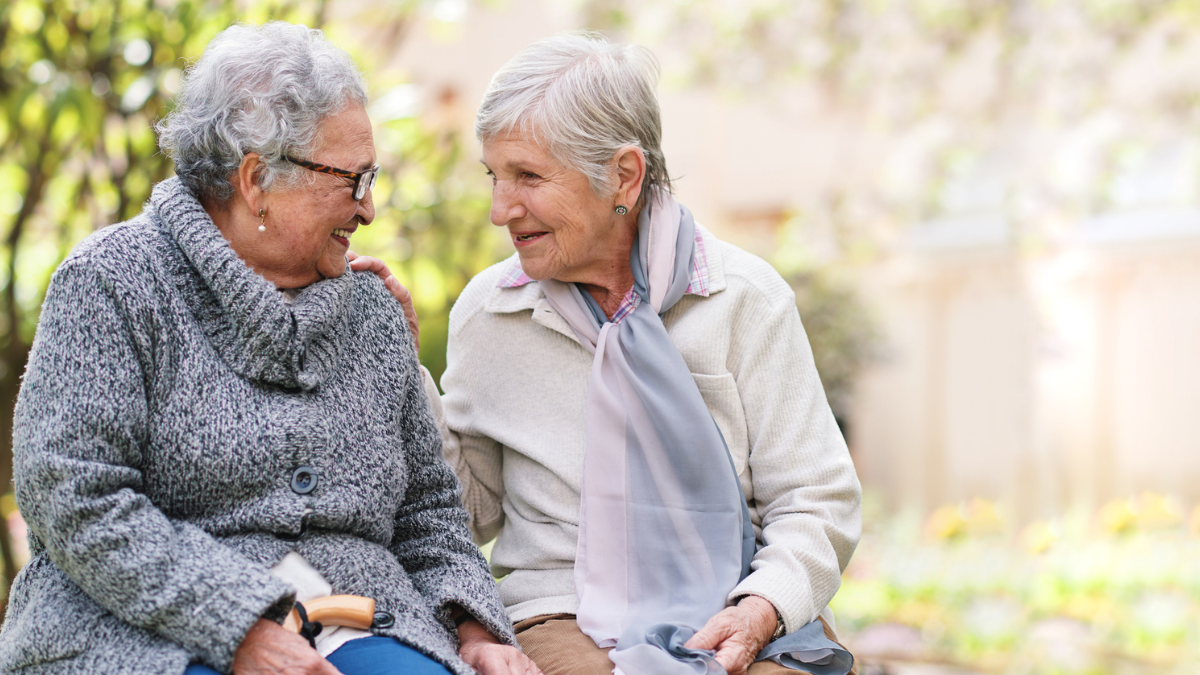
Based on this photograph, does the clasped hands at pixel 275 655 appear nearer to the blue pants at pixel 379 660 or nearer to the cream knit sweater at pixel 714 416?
the blue pants at pixel 379 660

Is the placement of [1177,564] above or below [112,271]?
below

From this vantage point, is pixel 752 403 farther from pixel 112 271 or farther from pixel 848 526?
pixel 112 271

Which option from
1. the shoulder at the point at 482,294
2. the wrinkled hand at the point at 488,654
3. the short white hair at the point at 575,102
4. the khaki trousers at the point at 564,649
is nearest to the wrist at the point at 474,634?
the wrinkled hand at the point at 488,654

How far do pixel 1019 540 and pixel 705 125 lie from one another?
3151 millimetres

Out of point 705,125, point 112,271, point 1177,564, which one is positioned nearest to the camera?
point 112,271

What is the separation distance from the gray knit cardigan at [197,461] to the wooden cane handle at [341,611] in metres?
0.05

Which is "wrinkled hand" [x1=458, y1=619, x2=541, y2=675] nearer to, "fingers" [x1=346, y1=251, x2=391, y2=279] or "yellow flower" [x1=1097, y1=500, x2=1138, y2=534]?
"fingers" [x1=346, y1=251, x2=391, y2=279]

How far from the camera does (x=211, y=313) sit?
164cm

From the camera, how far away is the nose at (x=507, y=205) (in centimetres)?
198

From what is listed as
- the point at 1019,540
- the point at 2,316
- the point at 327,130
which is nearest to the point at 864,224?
the point at 1019,540

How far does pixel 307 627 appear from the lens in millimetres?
1595

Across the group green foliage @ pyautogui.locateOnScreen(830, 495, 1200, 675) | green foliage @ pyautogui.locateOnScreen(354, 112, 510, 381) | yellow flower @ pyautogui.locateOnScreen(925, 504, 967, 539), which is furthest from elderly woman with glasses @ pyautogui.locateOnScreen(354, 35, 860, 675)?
yellow flower @ pyautogui.locateOnScreen(925, 504, 967, 539)

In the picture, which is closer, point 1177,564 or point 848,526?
point 848,526

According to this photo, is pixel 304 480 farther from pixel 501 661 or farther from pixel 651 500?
pixel 651 500
